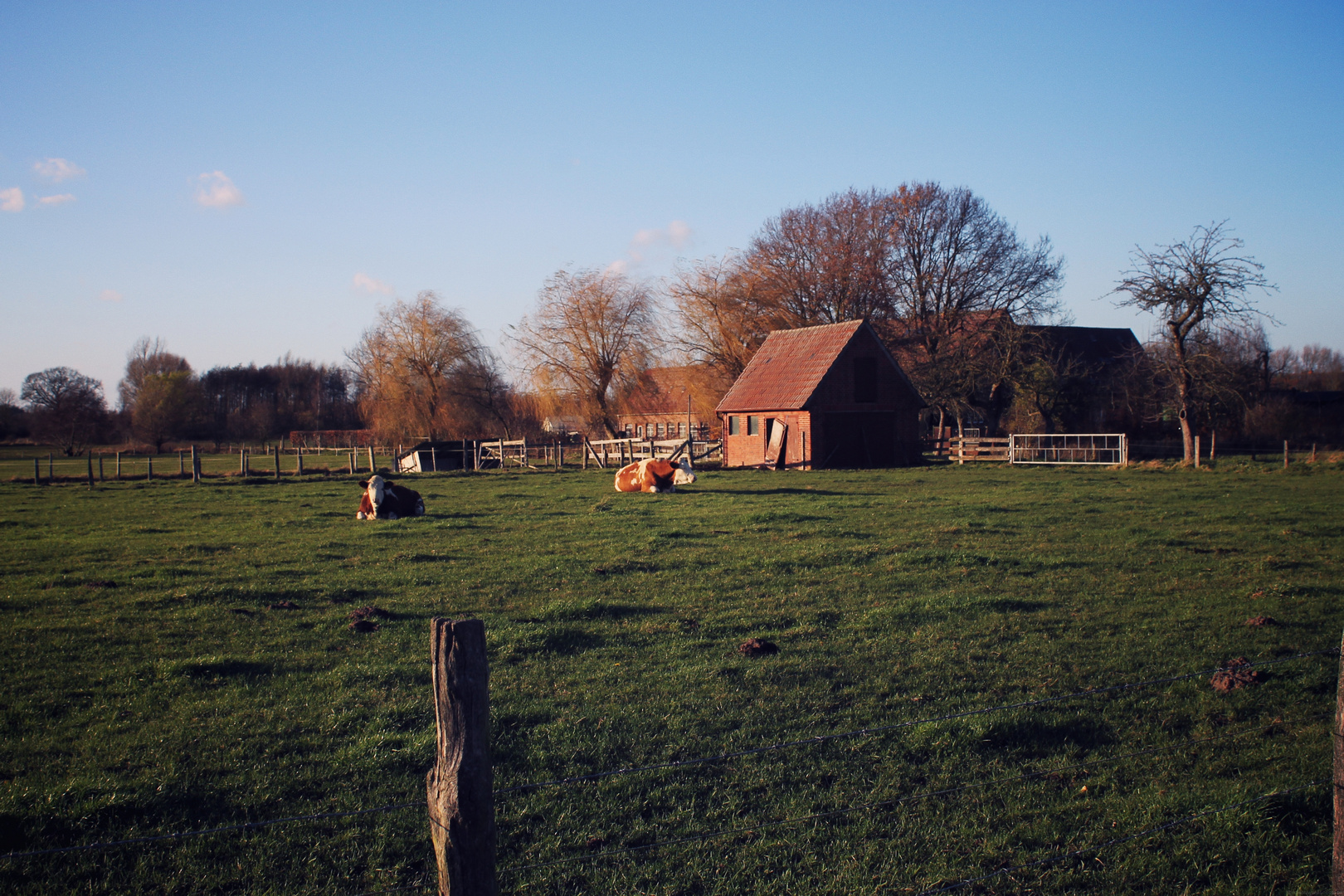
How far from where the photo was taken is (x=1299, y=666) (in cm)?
599

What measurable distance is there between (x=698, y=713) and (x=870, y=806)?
1.44m

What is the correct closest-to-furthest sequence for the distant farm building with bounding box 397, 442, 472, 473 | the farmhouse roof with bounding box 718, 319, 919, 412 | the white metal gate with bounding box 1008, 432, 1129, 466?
the white metal gate with bounding box 1008, 432, 1129, 466 → the farmhouse roof with bounding box 718, 319, 919, 412 → the distant farm building with bounding box 397, 442, 472, 473

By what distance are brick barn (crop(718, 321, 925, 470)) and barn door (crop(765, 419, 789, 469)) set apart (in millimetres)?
35

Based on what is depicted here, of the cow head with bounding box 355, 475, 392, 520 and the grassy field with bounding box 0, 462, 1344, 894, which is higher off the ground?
the cow head with bounding box 355, 475, 392, 520

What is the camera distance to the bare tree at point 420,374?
164 feet

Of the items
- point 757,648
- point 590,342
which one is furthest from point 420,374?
point 757,648

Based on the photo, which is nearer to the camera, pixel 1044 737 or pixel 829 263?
pixel 1044 737

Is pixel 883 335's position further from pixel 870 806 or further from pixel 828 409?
pixel 870 806

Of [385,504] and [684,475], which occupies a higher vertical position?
[684,475]

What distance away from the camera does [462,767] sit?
2572 millimetres

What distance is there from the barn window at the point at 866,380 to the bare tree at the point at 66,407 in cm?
5015

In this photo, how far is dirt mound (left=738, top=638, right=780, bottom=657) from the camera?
652 cm

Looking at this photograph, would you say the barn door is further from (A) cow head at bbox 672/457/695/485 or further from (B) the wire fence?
(B) the wire fence

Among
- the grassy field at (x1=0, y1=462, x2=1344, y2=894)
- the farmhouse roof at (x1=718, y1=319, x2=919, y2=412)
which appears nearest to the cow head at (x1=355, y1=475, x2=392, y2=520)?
the grassy field at (x1=0, y1=462, x2=1344, y2=894)
